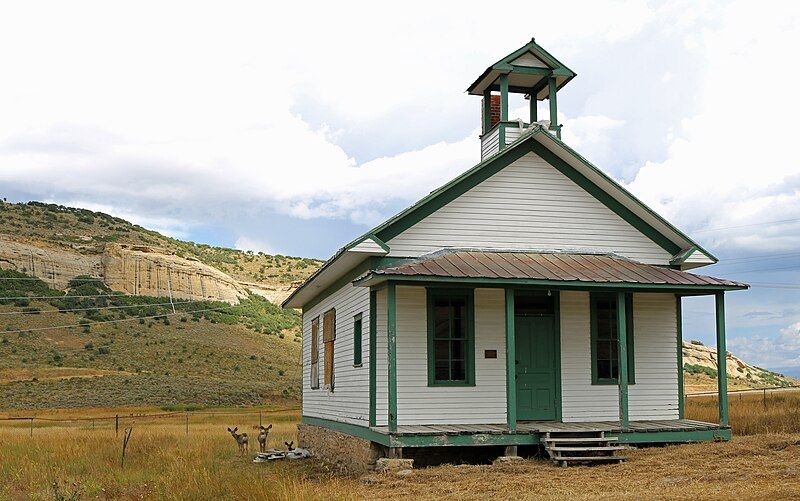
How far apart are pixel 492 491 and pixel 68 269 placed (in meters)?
63.2

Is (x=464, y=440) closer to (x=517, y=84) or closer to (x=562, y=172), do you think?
(x=562, y=172)

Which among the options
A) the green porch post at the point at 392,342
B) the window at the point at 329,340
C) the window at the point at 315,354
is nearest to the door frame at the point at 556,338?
the green porch post at the point at 392,342

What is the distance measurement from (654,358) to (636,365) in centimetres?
41

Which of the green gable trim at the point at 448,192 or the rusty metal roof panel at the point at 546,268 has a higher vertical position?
the green gable trim at the point at 448,192

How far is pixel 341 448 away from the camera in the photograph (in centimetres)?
1861

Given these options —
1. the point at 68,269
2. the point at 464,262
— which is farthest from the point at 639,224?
the point at 68,269

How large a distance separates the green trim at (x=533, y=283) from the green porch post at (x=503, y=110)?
3507 millimetres

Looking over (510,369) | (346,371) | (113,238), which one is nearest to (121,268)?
(113,238)

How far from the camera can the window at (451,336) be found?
54.9 feet

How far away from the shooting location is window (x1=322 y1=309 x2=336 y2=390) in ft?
66.9

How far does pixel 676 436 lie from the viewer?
52.6ft

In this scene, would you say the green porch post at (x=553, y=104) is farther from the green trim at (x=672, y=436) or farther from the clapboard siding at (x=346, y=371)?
the green trim at (x=672, y=436)

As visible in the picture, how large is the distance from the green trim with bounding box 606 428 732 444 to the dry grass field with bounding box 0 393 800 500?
0.27 metres

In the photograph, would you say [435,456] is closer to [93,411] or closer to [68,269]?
[93,411]
